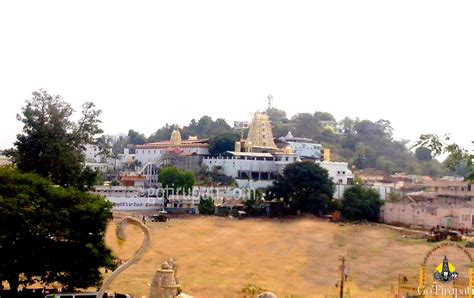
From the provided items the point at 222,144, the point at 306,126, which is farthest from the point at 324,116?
the point at 222,144

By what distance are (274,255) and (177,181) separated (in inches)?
737

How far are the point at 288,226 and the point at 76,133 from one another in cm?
1981

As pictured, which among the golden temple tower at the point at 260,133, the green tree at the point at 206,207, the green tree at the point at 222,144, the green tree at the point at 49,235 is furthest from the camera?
the golden temple tower at the point at 260,133

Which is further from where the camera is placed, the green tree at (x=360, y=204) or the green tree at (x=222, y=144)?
the green tree at (x=222, y=144)

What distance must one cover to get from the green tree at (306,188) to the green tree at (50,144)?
23098 mm

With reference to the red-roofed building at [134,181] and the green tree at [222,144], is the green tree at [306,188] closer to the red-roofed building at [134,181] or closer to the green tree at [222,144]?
the red-roofed building at [134,181]

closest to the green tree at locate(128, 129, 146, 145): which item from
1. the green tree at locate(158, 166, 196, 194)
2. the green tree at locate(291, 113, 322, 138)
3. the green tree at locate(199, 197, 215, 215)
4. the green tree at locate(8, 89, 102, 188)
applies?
the green tree at locate(291, 113, 322, 138)

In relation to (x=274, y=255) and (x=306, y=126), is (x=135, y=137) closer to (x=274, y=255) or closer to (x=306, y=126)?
(x=306, y=126)

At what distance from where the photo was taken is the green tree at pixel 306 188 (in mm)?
46062

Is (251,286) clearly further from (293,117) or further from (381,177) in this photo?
(293,117)

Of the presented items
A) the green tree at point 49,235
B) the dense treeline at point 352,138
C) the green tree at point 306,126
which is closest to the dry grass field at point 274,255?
the green tree at point 49,235

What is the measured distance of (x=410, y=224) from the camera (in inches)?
1750

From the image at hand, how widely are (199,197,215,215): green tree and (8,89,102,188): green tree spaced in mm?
22375

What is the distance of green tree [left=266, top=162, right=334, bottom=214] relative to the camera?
4606 centimetres
